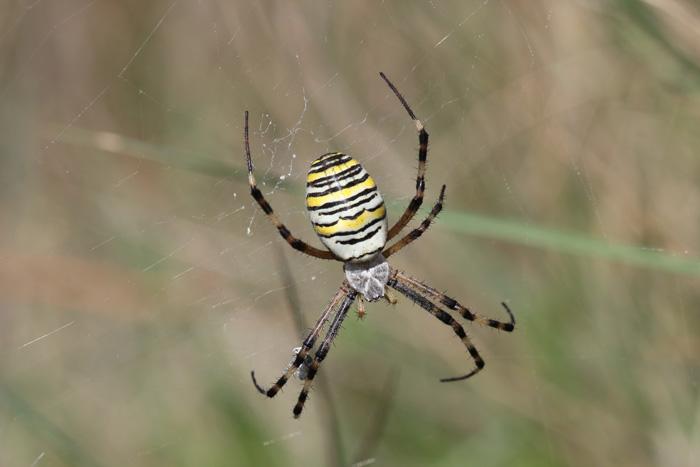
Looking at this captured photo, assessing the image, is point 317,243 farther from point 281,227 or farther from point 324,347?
point 281,227

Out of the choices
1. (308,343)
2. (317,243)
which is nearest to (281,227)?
(308,343)

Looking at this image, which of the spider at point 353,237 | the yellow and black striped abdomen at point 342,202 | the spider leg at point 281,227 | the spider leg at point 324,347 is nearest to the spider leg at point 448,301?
the spider at point 353,237

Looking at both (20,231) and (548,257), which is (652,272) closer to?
(548,257)

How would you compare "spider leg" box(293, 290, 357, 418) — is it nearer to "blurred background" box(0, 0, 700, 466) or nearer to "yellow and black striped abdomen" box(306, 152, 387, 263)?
"blurred background" box(0, 0, 700, 466)

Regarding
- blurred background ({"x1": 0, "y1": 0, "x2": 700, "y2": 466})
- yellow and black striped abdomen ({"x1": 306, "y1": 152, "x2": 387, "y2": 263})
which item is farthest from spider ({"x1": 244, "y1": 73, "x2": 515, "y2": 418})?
blurred background ({"x1": 0, "y1": 0, "x2": 700, "y2": 466})

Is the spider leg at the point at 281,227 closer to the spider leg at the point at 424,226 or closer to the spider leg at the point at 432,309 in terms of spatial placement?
the spider leg at the point at 424,226
